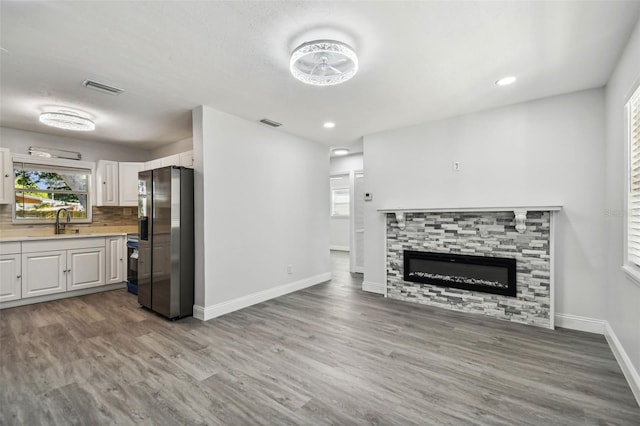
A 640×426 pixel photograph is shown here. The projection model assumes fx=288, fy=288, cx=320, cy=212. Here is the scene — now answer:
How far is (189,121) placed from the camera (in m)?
4.07

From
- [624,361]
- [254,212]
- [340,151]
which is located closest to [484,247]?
[624,361]

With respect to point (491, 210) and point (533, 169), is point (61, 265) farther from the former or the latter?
point (533, 169)

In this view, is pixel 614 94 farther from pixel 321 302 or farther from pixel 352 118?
pixel 321 302

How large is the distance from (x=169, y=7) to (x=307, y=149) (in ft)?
10.9

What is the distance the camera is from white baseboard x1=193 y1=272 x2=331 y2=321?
137 inches

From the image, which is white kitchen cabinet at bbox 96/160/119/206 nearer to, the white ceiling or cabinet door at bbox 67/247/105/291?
cabinet door at bbox 67/247/105/291

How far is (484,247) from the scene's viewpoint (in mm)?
3623

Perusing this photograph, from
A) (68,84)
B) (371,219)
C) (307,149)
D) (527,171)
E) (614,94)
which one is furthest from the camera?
(307,149)

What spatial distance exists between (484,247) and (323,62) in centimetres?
293

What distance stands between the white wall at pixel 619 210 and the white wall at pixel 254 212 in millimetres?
3736

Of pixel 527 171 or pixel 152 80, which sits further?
pixel 527 171

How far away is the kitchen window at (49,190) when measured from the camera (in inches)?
176

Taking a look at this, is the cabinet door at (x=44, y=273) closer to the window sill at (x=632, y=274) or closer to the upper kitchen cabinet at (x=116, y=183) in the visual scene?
the upper kitchen cabinet at (x=116, y=183)

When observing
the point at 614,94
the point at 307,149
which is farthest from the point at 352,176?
the point at 614,94
